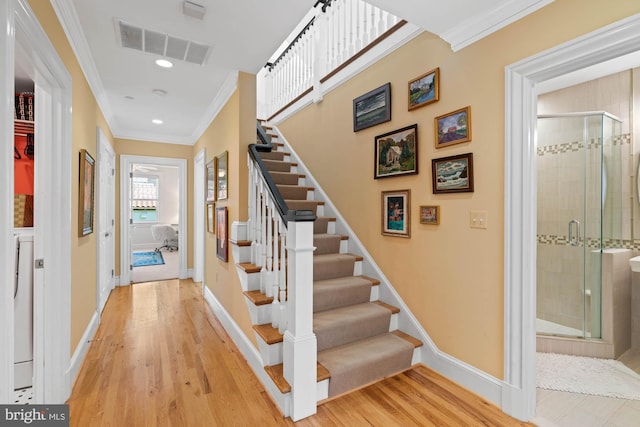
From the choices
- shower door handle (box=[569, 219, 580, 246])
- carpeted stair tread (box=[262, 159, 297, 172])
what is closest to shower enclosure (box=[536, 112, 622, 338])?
shower door handle (box=[569, 219, 580, 246])

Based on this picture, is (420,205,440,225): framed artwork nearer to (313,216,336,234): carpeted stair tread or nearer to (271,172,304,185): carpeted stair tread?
(313,216,336,234): carpeted stair tread

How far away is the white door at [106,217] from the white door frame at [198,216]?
116 cm

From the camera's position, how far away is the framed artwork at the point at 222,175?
314cm

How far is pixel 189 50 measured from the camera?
Answer: 96.3 inches

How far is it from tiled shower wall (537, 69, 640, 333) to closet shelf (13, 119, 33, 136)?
4.47m

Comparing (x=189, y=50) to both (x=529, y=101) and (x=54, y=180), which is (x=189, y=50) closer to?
(x=54, y=180)

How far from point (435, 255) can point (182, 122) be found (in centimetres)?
391

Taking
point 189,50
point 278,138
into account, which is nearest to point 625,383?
point 189,50

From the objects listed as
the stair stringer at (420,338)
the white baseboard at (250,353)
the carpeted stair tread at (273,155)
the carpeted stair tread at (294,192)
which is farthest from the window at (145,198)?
the stair stringer at (420,338)

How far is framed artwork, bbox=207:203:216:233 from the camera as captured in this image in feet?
12.4

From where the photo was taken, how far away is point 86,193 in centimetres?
265

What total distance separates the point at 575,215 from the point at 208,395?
350cm

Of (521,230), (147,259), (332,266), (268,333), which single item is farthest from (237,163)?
(147,259)

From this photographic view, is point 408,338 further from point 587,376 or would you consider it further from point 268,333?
point 587,376
